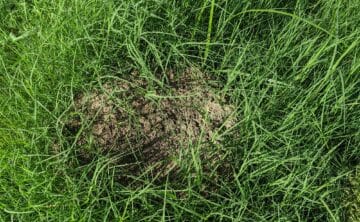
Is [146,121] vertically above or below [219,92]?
below

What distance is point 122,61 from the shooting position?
2.27m

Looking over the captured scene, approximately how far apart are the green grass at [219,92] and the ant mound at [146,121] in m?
0.06

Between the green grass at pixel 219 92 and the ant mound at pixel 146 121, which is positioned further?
the ant mound at pixel 146 121

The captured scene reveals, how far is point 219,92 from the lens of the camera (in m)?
2.10

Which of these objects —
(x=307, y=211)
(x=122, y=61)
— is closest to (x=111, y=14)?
(x=122, y=61)

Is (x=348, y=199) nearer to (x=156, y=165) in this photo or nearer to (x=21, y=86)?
(x=156, y=165)

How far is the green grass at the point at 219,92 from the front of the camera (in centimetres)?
191

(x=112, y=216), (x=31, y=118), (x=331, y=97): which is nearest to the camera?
(x=112, y=216)

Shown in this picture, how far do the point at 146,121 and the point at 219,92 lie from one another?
0.33 metres

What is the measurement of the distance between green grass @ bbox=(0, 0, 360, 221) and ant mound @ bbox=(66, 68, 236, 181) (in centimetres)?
6

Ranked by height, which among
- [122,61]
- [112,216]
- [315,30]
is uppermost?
[315,30]

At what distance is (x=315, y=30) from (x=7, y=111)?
1437mm

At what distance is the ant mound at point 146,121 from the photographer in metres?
2.04

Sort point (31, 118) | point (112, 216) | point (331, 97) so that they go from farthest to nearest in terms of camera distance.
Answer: point (331, 97) < point (31, 118) < point (112, 216)
